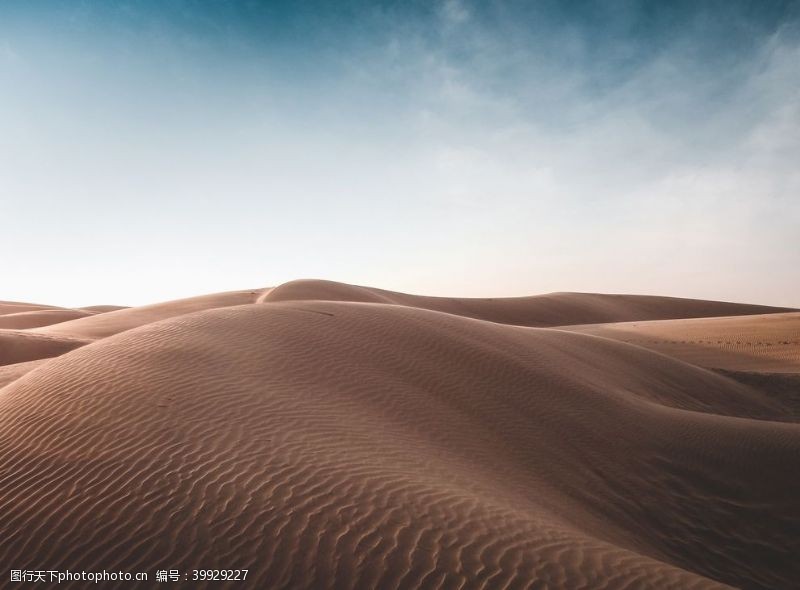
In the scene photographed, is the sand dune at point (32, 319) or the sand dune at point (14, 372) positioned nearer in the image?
the sand dune at point (14, 372)

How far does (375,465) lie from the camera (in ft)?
16.9

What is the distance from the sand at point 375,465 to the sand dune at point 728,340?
11.8 metres

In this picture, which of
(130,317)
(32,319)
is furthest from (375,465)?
(32,319)

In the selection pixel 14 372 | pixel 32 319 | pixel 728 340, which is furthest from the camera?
pixel 32 319

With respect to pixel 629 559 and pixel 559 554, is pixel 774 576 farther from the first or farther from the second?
pixel 559 554

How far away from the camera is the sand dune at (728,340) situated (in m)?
21.5

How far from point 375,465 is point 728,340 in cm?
2719

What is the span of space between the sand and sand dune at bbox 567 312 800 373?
1180 centimetres

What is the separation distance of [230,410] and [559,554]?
3942 mm

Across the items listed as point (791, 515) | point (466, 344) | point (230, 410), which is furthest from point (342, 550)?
point (466, 344)

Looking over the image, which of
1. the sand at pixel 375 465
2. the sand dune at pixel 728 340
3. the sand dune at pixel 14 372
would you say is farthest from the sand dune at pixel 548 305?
the sand at pixel 375 465

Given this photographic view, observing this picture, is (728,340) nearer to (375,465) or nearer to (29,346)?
(375,465)

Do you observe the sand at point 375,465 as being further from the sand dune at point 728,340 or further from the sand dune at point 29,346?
the sand dune at point 728,340

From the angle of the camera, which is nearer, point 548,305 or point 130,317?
point 130,317
